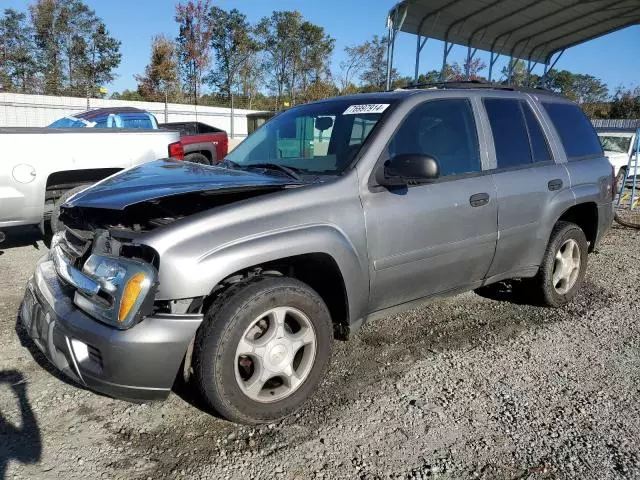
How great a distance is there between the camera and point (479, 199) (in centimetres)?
341

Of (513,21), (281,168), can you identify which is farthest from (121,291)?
(513,21)

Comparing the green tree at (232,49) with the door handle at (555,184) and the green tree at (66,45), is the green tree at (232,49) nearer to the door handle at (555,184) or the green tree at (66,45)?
the green tree at (66,45)

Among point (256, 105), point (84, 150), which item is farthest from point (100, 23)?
point (84, 150)

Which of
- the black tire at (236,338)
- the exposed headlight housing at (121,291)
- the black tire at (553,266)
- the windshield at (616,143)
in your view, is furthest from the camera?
the windshield at (616,143)

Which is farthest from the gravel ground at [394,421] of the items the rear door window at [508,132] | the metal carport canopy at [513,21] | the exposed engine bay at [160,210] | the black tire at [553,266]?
the metal carport canopy at [513,21]

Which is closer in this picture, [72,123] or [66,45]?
[72,123]

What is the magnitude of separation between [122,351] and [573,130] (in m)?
4.14

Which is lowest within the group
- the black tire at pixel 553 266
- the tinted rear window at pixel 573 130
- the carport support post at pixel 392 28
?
the black tire at pixel 553 266

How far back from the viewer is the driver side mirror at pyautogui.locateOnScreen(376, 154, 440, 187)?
282 cm

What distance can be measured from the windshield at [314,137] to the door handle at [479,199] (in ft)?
2.80

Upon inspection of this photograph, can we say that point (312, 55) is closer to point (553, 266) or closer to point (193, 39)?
point (193, 39)

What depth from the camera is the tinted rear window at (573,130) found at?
4297 mm

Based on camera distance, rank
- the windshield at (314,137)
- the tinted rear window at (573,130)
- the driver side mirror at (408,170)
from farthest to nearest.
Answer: the tinted rear window at (573,130)
the windshield at (314,137)
the driver side mirror at (408,170)

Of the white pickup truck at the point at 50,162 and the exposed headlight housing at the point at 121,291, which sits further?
the white pickup truck at the point at 50,162
